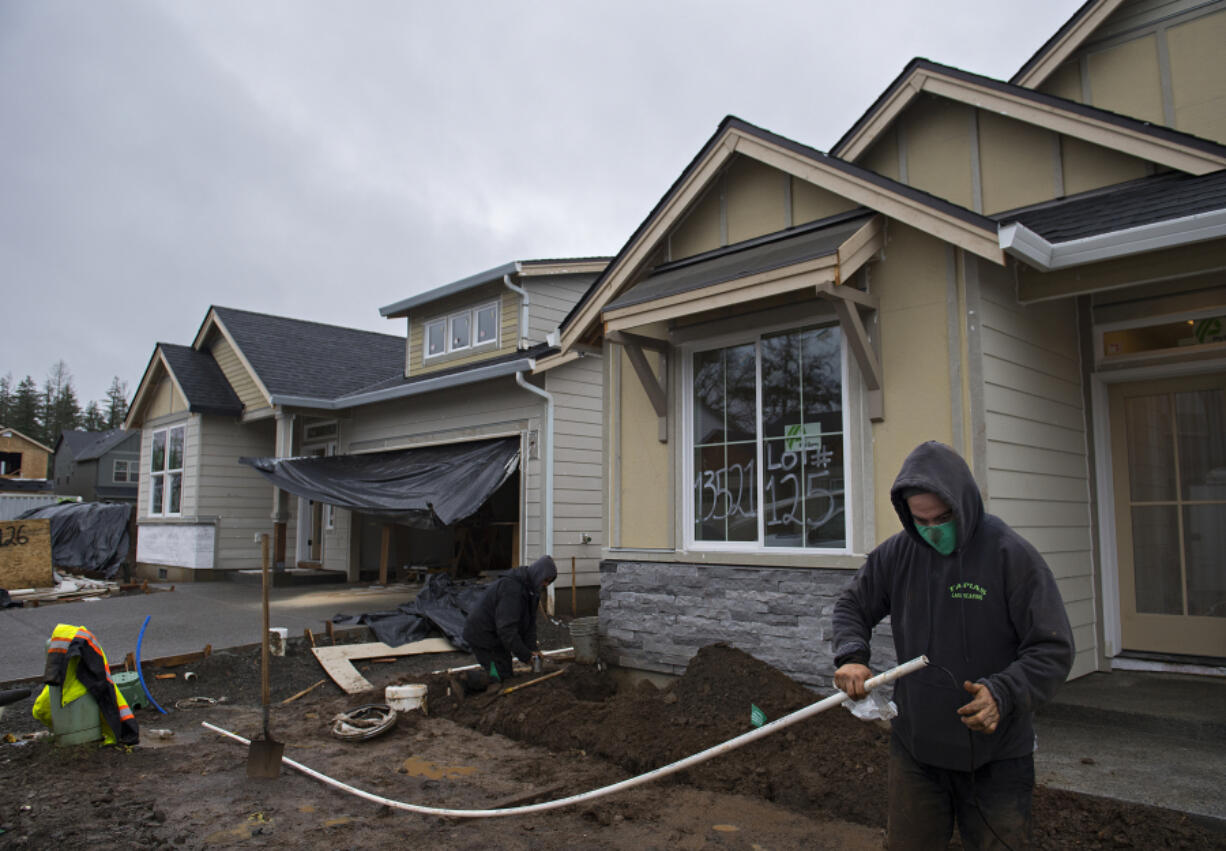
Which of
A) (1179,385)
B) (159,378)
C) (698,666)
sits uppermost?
(159,378)

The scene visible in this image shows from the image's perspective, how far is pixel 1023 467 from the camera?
17.8 ft

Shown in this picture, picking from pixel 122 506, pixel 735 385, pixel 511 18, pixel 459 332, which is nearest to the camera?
pixel 735 385

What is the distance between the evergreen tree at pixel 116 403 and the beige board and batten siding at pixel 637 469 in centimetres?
8349

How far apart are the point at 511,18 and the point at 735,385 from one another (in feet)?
39.2

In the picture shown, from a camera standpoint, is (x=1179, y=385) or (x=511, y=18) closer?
(x=1179, y=385)

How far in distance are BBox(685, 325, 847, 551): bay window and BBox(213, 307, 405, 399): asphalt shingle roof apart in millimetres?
10109

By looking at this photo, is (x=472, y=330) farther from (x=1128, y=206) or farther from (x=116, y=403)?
(x=116, y=403)

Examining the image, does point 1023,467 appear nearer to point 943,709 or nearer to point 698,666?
point 698,666

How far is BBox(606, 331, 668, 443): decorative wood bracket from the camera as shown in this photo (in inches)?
271

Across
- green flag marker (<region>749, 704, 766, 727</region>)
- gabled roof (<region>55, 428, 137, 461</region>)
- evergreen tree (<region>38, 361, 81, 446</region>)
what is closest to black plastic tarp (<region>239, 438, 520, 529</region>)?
green flag marker (<region>749, 704, 766, 727</region>)

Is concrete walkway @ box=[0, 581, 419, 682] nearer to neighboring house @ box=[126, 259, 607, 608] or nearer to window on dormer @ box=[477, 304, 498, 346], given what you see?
neighboring house @ box=[126, 259, 607, 608]

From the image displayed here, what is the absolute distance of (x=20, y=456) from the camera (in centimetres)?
5100

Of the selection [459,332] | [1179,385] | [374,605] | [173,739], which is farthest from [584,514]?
[1179,385]

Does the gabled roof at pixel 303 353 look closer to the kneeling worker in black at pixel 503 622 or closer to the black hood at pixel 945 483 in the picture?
the kneeling worker in black at pixel 503 622
